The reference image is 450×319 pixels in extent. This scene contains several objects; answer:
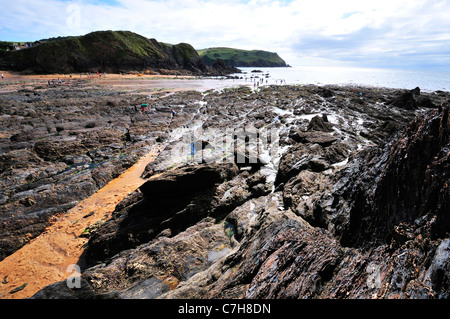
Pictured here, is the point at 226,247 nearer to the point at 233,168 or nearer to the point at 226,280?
the point at 226,280

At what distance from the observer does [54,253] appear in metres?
11.5

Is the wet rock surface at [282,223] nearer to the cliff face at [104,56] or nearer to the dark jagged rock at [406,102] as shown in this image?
the dark jagged rock at [406,102]

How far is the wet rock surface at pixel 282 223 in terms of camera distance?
5.10m

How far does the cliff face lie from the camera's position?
89625mm

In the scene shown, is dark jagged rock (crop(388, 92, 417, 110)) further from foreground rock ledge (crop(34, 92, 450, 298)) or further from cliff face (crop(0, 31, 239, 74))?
cliff face (crop(0, 31, 239, 74))

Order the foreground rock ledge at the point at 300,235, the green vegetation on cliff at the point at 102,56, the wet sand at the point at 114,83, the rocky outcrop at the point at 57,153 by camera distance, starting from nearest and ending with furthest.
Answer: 1. the foreground rock ledge at the point at 300,235
2. the rocky outcrop at the point at 57,153
3. the wet sand at the point at 114,83
4. the green vegetation on cliff at the point at 102,56

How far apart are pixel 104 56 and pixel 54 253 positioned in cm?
12692

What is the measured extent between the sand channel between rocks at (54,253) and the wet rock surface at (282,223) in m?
1.29

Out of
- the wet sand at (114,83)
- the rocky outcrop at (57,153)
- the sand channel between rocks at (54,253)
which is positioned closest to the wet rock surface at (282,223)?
the rocky outcrop at (57,153)

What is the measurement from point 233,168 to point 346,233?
376 inches

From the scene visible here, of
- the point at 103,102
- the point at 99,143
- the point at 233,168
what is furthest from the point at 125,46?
the point at 233,168

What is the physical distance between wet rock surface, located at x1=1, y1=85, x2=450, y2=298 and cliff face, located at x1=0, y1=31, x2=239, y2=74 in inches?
3939

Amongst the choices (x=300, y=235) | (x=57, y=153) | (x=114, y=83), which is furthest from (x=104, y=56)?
(x=300, y=235)
